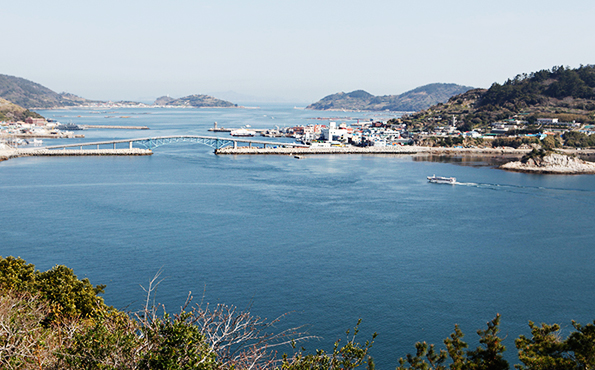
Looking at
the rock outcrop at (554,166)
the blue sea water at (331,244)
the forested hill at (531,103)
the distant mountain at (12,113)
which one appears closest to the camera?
the blue sea water at (331,244)

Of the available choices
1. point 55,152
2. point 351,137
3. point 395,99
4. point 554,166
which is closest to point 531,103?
point 351,137

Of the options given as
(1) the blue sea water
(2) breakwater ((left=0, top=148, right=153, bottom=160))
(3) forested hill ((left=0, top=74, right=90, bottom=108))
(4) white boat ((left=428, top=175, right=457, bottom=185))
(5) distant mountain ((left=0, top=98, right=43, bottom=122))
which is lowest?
(1) the blue sea water

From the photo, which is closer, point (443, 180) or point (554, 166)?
point (443, 180)

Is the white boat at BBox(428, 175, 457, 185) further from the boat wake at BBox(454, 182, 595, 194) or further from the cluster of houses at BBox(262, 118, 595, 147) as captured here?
the cluster of houses at BBox(262, 118, 595, 147)

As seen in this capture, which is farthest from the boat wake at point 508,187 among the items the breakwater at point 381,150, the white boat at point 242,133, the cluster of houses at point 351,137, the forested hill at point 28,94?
the forested hill at point 28,94

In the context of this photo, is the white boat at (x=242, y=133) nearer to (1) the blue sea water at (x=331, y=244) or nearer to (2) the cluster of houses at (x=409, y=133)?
(2) the cluster of houses at (x=409, y=133)

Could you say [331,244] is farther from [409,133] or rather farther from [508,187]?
[409,133]

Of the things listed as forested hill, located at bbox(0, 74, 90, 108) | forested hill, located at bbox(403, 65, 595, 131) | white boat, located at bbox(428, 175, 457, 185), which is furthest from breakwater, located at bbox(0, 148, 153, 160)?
forested hill, located at bbox(0, 74, 90, 108)
